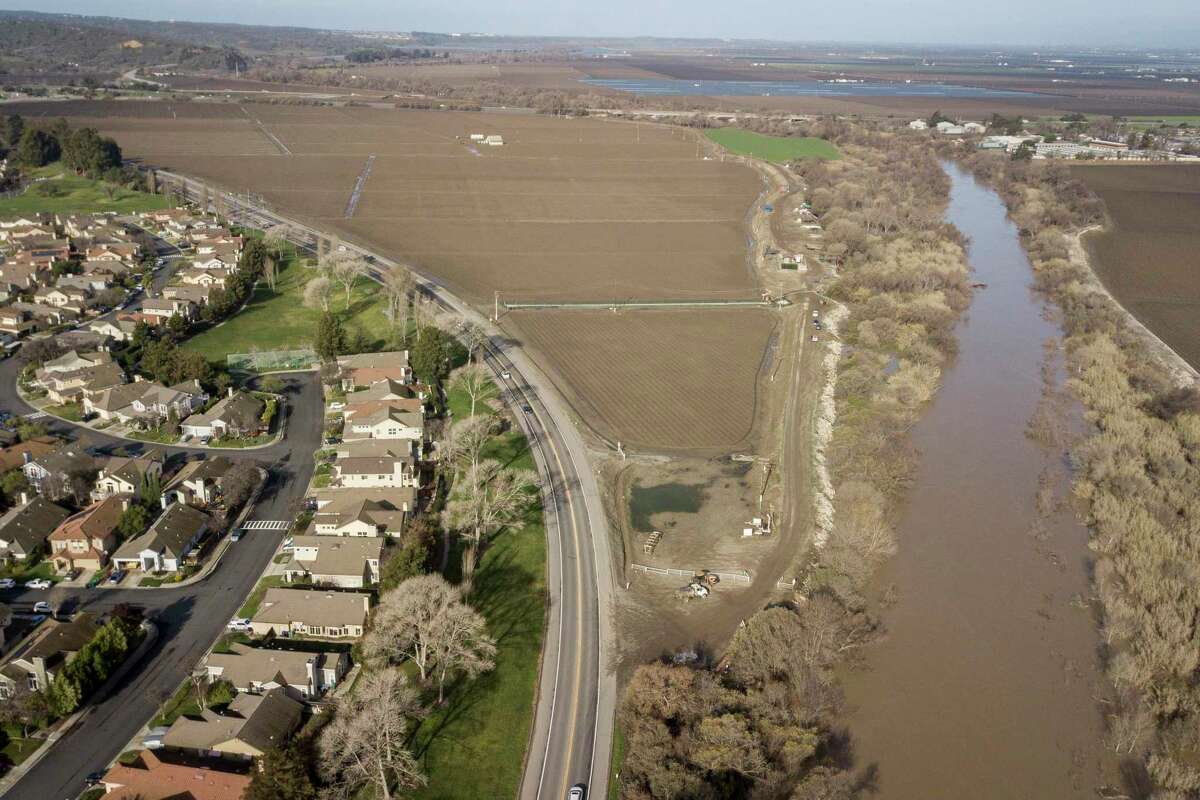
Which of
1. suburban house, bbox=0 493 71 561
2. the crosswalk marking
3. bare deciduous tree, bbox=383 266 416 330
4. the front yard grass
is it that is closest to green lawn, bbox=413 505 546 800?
the crosswalk marking

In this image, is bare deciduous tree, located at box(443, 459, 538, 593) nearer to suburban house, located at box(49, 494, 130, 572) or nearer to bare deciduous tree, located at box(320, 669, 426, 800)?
bare deciduous tree, located at box(320, 669, 426, 800)

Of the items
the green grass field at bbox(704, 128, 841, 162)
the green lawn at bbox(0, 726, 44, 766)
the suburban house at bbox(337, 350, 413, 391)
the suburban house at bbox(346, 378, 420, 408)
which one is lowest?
the green lawn at bbox(0, 726, 44, 766)

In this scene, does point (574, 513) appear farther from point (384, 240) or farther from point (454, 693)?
point (384, 240)

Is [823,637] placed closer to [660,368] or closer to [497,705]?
→ [497,705]

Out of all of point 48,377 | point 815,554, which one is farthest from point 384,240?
point 815,554

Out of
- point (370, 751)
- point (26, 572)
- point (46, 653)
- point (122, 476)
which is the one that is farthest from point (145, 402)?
point (370, 751)

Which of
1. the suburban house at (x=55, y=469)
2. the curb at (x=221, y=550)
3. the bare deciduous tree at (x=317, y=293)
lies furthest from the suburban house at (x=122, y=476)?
the bare deciduous tree at (x=317, y=293)
